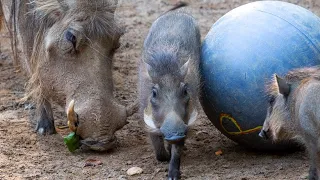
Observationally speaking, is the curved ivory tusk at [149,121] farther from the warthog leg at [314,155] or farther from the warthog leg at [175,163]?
the warthog leg at [314,155]

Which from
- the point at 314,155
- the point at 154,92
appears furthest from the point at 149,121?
the point at 314,155

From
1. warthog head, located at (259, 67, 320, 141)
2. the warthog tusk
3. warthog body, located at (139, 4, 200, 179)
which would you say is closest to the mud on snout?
warthog body, located at (139, 4, 200, 179)

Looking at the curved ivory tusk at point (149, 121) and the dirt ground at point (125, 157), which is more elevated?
the curved ivory tusk at point (149, 121)

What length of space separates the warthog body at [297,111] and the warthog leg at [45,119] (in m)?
1.81

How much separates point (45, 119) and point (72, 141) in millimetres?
737

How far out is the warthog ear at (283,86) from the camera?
4535mm

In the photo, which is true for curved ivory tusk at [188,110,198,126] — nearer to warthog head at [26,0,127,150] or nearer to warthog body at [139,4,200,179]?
warthog body at [139,4,200,179]

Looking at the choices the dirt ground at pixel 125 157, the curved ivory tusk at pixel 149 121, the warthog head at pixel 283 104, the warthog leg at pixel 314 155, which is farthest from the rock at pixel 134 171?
the warthog leg at pixel 314 155

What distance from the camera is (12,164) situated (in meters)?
5.09

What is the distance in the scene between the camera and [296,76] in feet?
15.1

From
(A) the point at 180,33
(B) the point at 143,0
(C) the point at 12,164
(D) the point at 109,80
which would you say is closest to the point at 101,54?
(D) the point at 109,80

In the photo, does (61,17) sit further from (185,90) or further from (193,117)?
(193,117)

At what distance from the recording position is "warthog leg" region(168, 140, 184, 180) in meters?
4.73

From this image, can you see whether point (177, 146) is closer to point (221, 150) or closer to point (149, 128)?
point (149, 128)
